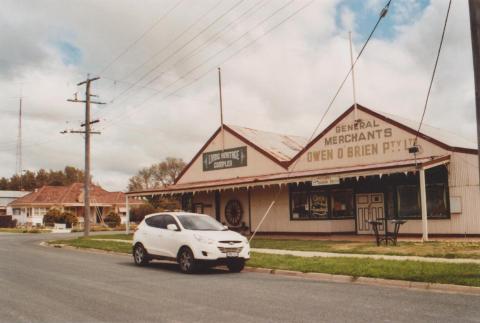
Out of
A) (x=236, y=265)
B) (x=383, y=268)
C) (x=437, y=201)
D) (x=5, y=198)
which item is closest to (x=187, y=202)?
(x=437, y=201)

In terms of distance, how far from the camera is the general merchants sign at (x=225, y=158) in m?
32.1

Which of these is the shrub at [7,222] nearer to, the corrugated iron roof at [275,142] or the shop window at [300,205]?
→ the corrugated iron roof at [275,142]

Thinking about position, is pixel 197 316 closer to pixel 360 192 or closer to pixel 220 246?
pixel 220 246

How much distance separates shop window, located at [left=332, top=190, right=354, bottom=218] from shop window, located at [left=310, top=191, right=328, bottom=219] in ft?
1.46

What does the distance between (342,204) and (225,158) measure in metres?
9.60

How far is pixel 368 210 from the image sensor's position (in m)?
25.1

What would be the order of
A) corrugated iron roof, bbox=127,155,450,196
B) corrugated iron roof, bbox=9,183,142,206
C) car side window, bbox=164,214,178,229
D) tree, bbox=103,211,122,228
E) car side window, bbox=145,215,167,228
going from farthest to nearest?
corrugated iron roof, bbox=9,183,142,206 → tree, bbox=103,211,122,228 → corrugated iron roof, bbox=127,155,450,196 → car side window, bbox=145,215,167,228 → car side window, bbox=164,214,178,229

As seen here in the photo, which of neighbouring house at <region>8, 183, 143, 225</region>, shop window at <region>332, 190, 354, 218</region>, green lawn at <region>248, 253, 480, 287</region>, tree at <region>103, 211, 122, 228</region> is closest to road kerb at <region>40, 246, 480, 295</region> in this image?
green lawn at <region>248, 253, 480, 287</region>

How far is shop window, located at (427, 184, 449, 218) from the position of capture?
22184mm

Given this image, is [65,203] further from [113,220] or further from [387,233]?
[387,233]

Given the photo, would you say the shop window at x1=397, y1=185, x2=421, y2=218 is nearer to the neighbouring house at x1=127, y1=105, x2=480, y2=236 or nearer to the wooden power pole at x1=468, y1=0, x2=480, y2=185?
the neighbouring house at x1=127, y1=105, x2=480, y2=236

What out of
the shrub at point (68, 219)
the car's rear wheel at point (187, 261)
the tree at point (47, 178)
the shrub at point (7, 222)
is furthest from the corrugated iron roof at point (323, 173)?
the tree at point (47, 178)

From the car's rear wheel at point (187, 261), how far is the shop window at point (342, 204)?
1306 centimetres

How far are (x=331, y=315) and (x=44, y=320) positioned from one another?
14.1ft
